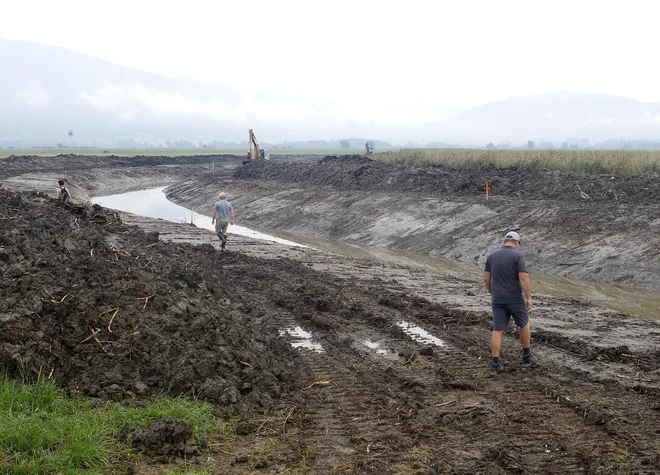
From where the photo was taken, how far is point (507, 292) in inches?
337

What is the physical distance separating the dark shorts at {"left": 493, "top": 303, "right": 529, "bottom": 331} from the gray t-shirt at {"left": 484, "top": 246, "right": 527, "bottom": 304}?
6cm

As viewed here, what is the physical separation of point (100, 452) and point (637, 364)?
6.70m

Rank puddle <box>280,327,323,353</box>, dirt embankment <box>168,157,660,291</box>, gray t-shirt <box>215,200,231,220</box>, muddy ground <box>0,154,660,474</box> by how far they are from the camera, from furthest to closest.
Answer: dirt embankment <box>168,157,660,291</box>, gray t-shirt <box>215,200,231,220</box>, puddle <box>280,327,323,353</box>, muddy ground <box>0,154,660,474</box>

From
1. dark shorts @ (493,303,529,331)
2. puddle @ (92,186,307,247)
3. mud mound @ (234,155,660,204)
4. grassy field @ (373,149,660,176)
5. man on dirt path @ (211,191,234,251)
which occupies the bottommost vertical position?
puddle @ (92,186,307,247)

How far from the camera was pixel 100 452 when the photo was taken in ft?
18.2

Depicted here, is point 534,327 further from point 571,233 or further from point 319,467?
point 571,233

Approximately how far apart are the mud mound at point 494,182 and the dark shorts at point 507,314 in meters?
15.6

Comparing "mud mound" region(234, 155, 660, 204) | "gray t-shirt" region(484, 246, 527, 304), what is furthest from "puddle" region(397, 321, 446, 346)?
"mud mound" region(234, 155, 660, 204)

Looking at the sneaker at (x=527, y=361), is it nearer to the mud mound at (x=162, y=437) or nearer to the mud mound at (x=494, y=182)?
the mud mound at (x=162, y=437)

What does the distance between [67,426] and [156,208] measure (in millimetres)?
34908

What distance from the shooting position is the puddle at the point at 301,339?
32.2 feet

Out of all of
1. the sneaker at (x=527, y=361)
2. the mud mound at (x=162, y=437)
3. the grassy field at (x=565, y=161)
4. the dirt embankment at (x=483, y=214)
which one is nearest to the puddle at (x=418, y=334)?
the sneaker at (x=527, y=361)

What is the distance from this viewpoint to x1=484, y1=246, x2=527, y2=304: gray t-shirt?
8.49 metres

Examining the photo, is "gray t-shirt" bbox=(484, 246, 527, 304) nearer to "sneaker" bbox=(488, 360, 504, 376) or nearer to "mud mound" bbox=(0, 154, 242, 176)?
"sneaker" bbox=(488, 360, 504, 376)
